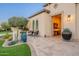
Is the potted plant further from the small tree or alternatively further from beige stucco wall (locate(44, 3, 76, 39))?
the small tree

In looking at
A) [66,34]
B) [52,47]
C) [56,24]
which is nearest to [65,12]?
[56,24]

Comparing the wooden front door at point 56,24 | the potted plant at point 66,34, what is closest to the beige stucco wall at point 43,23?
the wooden front door at point 56,24

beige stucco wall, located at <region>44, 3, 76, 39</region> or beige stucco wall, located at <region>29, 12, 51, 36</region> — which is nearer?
beige stucco wall, located at <region>44, 3, 76, 39</region>

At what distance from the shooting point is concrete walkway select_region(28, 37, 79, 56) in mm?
4562

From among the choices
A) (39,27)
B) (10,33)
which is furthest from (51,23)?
(10,33)

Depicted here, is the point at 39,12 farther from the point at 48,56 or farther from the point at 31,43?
the point at 48,56

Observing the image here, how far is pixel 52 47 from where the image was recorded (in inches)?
183

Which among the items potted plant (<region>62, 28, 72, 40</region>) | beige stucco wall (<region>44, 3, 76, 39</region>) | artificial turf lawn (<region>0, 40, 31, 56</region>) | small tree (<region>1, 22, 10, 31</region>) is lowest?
artificial turf lawn (<region>0, 40, 31, 56</region>)

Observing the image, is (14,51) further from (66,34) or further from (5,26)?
(66,34)

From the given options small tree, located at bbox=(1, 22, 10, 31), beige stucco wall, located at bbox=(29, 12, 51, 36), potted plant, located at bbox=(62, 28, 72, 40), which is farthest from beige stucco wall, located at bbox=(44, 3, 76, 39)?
small tree, located at bbox=(1, 22, 10, 31)

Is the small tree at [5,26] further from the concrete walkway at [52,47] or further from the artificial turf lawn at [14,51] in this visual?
the concrete walkway at [52,47]

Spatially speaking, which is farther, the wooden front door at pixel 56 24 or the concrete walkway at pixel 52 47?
the wooden front door at pixel 56 24

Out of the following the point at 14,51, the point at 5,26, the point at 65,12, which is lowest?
the point at 14,51

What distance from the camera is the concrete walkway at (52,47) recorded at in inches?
180
